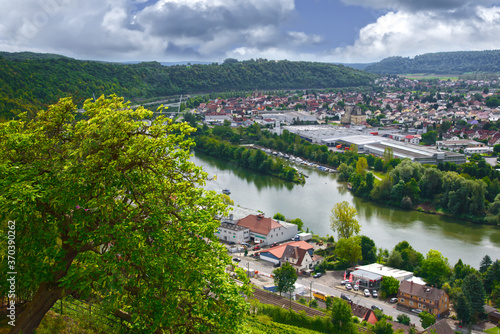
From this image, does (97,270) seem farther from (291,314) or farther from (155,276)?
(291,314)

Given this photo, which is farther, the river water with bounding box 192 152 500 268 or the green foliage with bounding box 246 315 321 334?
the river water with bounding box 192 152 500 268

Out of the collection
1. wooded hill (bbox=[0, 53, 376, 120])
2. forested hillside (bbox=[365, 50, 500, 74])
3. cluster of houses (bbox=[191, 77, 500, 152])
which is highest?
forested hillside (bbox=[365, 50, 500, 74])

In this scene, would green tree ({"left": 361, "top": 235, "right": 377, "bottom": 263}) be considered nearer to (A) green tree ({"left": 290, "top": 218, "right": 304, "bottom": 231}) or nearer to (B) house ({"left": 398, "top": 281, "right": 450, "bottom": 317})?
(B) house ({"left": 398, "top": 281, "right": 450, "bottom": 317})

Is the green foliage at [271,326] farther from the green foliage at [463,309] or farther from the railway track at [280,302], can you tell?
the green foliage at [463,309]

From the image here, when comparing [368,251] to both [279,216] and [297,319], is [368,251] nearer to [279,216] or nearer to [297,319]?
[279,216]

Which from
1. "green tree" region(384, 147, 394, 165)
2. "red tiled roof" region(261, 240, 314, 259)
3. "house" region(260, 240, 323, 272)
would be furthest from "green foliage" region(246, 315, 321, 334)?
"green tree" region(384, 147, 394, 165)

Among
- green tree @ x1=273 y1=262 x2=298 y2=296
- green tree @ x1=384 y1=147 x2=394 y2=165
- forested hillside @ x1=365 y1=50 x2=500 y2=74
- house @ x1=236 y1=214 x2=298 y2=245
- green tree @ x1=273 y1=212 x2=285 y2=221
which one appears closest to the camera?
green tree @ x1=273 y1=262 x2=298 y2=296

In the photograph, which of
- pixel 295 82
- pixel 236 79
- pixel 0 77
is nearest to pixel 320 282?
pixel 0 77
